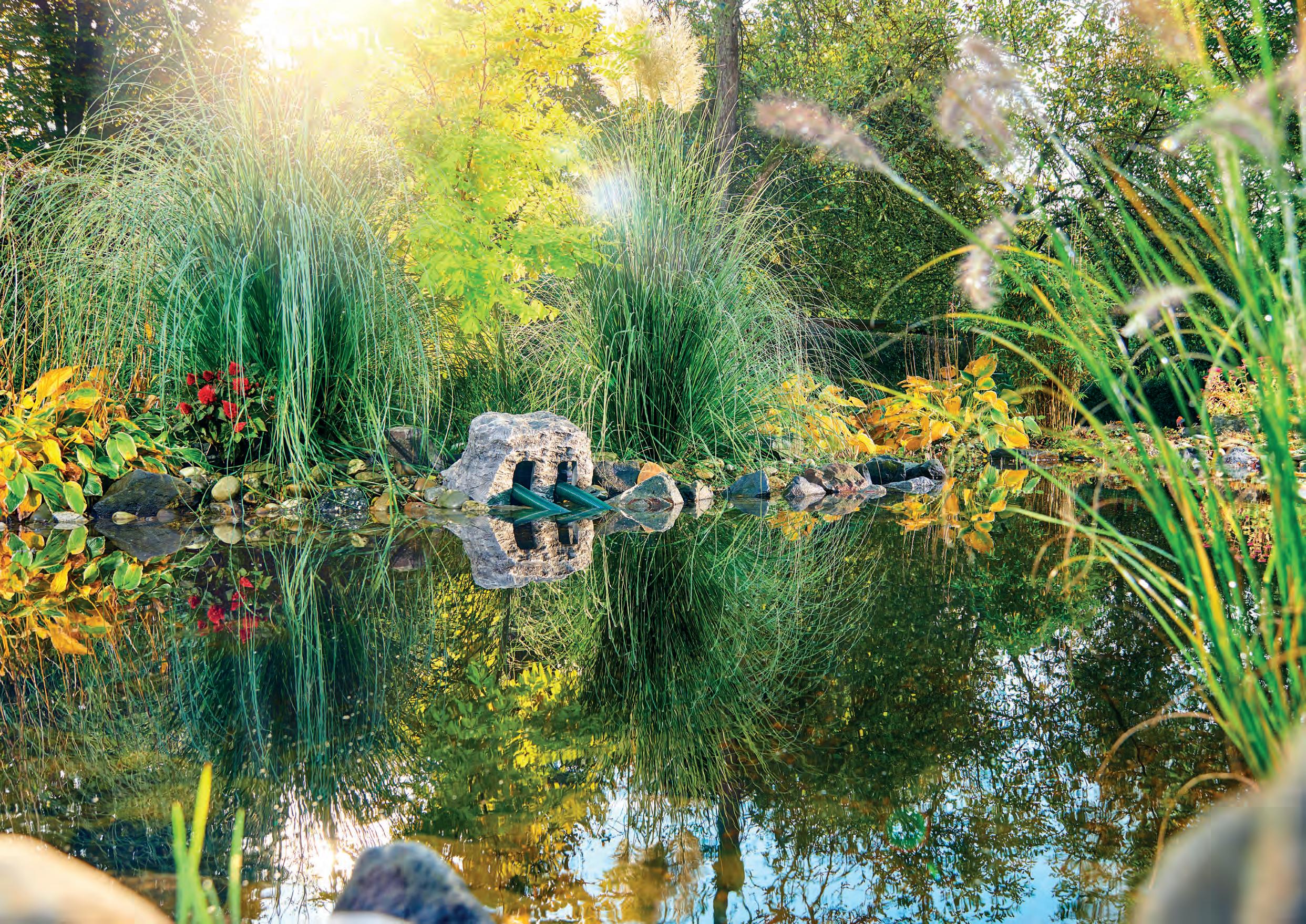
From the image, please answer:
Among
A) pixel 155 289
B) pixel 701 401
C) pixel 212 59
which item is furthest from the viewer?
pixel 212 59

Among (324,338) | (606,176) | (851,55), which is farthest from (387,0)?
(851,55)

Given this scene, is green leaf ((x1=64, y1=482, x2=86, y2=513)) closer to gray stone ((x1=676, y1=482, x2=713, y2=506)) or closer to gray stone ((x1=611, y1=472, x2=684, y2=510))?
gray stone ((x1=611, y1=472, x2=684, y2=510))

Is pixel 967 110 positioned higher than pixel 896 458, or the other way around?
pixel 967 110

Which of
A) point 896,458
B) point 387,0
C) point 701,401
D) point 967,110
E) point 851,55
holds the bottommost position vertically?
point 896,458

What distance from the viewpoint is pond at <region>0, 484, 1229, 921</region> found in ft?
3.40

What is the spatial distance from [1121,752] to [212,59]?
12107 mm

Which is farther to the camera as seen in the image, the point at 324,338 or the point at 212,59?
the point at 212,59

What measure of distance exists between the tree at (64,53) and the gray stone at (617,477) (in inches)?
299

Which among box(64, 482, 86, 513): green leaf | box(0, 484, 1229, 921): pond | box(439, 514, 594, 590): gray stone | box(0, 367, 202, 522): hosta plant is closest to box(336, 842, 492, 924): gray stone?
box(0, 484, 1229, 921): pond

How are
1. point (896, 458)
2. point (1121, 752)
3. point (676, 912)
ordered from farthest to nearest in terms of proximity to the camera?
1. point (896, 458)
2. point (1121, 752)
3. point (676, 912)

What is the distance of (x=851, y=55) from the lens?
9.45 meters

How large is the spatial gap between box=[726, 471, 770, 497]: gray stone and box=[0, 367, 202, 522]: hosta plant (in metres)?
2.82

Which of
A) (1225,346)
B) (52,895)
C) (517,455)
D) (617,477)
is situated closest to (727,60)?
(617,477)

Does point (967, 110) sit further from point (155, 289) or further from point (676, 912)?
point (155, 289)
